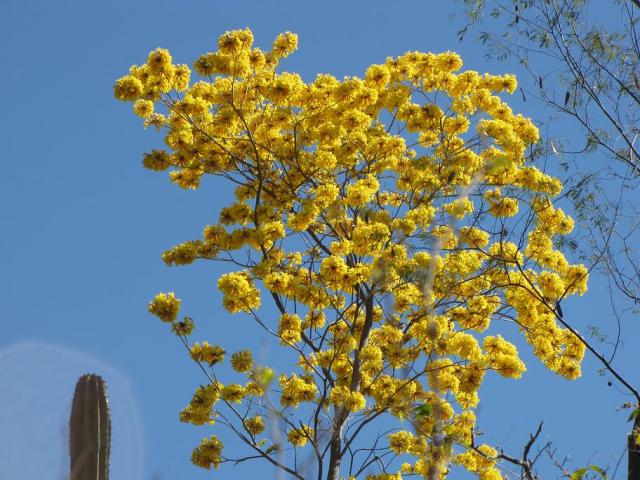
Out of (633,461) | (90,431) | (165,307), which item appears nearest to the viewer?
(90,431)

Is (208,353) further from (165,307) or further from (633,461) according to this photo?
(633,461)

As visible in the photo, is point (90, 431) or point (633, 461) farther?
point (633, 461)

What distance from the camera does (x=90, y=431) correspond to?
17.4ft

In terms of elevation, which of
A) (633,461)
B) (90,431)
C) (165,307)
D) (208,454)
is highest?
(165,307)

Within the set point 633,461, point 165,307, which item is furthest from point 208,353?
point 633,461

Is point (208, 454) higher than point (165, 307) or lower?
lower

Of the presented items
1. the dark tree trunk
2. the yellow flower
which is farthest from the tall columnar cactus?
the yellow flower

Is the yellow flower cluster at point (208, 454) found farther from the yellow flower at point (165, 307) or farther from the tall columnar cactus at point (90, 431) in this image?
the tall columnar cactus at point (90, 431)

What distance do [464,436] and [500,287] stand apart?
193 centimetres

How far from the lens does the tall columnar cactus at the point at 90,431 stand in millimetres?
5191

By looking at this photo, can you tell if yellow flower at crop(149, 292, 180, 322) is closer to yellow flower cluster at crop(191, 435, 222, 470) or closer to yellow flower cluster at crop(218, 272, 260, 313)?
yellow flower cluster at crop(218, 272, 260, 313)

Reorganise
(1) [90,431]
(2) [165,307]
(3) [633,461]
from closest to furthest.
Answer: (1) [90,431], (3) [633,461], (2) [165,307]

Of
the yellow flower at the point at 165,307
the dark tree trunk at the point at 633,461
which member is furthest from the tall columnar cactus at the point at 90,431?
the yellow flower at the point at 165,307

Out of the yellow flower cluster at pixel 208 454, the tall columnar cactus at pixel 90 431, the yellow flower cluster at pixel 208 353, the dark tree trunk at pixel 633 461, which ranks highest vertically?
the yellow flower cluster at pixel 208 353
